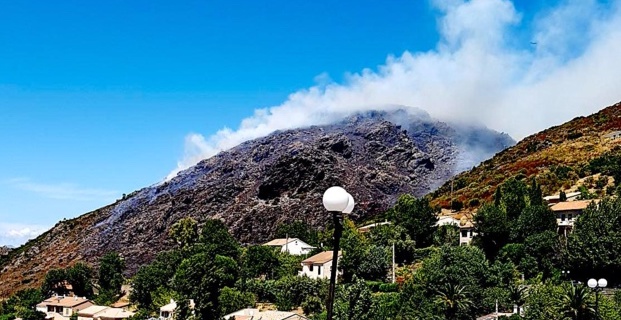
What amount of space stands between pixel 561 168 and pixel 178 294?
5621 cm

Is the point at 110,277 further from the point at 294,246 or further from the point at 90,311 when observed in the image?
the point at 294,246

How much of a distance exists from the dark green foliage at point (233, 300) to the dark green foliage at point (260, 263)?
343 inches

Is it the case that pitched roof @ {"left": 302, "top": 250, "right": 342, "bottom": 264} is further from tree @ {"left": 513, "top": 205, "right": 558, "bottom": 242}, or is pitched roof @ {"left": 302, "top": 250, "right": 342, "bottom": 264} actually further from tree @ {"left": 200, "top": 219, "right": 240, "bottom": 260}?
tree @ {"left": 513, "top": 205, "right": 558, "bottom": 242}

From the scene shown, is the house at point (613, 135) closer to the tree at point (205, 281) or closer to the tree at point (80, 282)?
the tree at point (205, 281)

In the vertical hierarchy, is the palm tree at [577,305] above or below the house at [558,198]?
below

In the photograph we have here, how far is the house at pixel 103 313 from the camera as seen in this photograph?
7256cm

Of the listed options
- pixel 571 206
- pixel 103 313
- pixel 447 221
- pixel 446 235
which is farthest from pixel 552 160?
pixel 103 313

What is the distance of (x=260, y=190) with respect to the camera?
142625 millimetres

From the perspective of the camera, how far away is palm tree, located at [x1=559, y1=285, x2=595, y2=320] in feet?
123

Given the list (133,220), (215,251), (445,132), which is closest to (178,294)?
(215,251)

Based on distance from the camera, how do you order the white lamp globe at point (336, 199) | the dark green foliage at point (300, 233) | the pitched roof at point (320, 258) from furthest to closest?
the dark green foliage at point (300, 233), the pitched roof at point (320, 258), the white lamp globe at point (336, 199)

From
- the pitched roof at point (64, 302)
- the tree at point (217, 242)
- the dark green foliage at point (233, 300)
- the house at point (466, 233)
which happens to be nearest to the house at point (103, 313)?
the pitched roof at point (64, 302)

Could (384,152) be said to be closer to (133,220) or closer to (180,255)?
(133,220)

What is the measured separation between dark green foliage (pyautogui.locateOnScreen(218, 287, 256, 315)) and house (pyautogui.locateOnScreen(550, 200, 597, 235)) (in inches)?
1167
